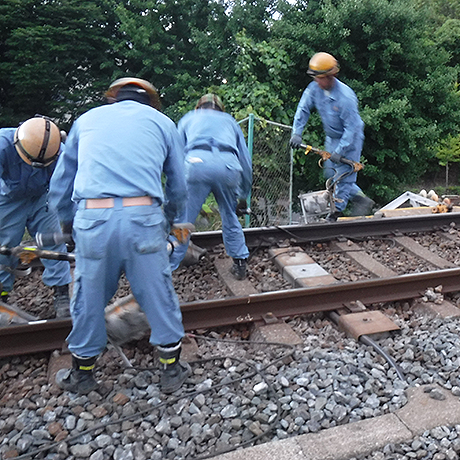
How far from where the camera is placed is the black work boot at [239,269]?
5047 mm

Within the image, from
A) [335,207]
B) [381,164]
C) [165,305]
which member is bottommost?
[381,164]

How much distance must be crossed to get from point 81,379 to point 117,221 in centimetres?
114

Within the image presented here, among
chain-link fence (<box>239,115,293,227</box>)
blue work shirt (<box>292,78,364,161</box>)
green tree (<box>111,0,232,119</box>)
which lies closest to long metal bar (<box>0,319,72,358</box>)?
blue work shirt (<box>292,78,364,161</box>)

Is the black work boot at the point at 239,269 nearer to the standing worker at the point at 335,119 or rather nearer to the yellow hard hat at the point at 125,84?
the yellow hard hat at the point at 125,84

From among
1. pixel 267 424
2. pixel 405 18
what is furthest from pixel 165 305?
pixel 405 18

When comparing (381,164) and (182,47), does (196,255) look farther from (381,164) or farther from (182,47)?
(182,47)

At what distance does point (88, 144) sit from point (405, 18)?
9997mm

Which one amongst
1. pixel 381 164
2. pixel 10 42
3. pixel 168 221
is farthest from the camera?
pixel 381 164

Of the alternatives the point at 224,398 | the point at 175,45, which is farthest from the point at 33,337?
the point at 175,45

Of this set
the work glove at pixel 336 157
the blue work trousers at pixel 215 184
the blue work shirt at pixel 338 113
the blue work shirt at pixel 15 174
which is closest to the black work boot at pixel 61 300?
the blue work shirt at pixel 15 174

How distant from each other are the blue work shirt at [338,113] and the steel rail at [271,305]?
2610 mm

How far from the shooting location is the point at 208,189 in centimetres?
483

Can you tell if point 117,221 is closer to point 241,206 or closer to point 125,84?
point 125,84

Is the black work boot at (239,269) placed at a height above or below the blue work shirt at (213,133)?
below
